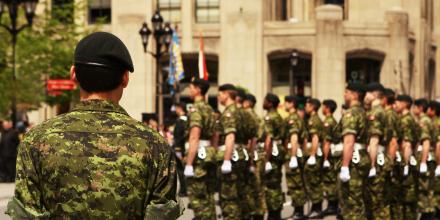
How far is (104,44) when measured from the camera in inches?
174

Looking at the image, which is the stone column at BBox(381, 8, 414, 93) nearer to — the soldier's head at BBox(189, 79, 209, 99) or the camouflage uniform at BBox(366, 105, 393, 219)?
the camouflage uniform at BBox(366, 105, 393, 219)

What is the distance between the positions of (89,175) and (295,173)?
1274 cm

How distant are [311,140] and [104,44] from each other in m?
13.6

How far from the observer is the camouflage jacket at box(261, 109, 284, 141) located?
1641 cm

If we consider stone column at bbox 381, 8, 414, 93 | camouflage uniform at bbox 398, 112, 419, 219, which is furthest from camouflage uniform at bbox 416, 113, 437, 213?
stone column at bbox 381, 8, 414, 93

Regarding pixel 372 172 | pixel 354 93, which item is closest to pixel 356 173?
pixel 372 172

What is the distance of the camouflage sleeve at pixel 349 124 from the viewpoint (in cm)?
1288

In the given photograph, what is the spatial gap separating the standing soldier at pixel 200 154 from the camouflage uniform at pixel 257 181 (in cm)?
135

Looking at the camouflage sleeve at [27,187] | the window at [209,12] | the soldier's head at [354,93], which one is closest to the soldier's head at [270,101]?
the soldier's head at [354,93]

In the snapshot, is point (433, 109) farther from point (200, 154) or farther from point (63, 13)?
point (63, 13)

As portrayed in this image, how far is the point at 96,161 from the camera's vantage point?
4.37 metres

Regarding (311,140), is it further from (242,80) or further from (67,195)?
(242,80)

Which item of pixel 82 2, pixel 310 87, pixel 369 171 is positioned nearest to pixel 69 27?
pixel 82 2

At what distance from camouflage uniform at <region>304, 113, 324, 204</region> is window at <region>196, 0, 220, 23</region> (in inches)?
1402
